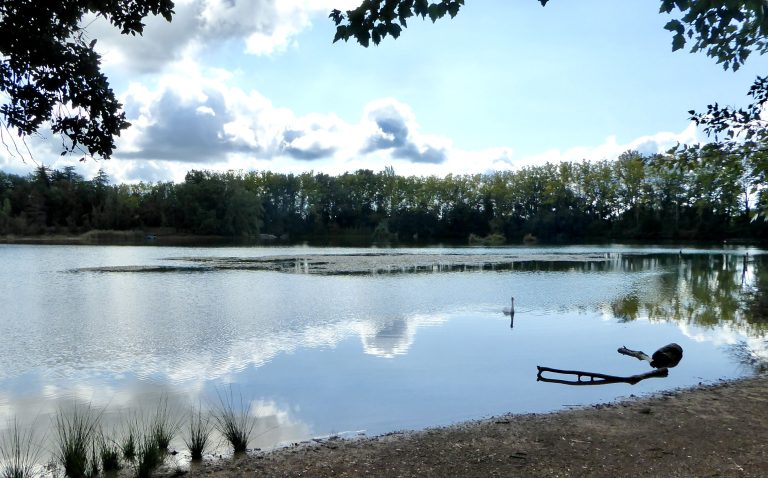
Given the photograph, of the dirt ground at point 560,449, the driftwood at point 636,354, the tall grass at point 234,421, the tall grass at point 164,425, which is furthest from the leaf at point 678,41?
the driftwood at point 636,354

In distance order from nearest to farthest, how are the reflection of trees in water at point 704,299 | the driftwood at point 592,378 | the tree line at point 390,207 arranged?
the driftwood at point 592,378, the reflection of trees in water at point 704,299, the tree line at point 390,207

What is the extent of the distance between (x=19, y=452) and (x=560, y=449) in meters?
5.67

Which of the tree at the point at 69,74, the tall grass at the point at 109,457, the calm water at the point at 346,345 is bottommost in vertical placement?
the calm water at the point at 346,345

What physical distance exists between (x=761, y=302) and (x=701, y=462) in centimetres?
1745

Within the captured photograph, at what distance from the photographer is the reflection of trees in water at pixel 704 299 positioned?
16.5 m

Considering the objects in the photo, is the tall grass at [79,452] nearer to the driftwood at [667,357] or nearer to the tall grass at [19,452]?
the tall grass at [19,452]

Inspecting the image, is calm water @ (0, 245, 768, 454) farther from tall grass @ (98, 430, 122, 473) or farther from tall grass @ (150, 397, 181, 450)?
tall grass @ (98, 430, 122, 473)

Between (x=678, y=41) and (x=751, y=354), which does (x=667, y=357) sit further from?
(x=678, y=41)

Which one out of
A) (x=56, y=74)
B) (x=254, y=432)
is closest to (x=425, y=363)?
(x=254, y=432)

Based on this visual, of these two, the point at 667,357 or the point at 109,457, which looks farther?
the point at 667,357

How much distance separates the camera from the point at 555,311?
18062 mm

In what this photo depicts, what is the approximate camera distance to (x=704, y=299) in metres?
21.1

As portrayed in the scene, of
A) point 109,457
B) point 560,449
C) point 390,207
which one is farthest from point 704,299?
point 390,207

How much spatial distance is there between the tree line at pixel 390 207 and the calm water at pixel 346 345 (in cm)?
6030
